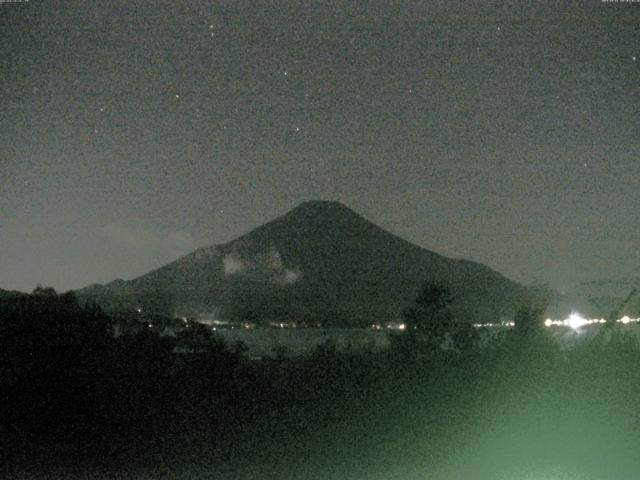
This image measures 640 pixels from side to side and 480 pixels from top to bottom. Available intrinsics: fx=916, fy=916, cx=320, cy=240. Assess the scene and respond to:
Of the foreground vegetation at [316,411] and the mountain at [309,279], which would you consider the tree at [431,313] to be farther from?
the foreground vegetation at [316,411]

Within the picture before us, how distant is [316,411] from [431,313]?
1082 cm

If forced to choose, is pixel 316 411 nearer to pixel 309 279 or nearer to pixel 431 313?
pixel 431 313

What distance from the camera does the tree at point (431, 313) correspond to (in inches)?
864

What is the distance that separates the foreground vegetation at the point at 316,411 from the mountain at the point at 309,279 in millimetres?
9864

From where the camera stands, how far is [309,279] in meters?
36.2

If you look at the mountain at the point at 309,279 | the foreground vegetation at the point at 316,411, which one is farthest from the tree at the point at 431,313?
the foreground vegetation at the point at 316,411

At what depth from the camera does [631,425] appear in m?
11.5

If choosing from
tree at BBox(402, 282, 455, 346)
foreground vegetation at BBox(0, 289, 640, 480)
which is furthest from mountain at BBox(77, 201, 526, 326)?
foreground vegetation at BBox(0, 289, 640, 480)

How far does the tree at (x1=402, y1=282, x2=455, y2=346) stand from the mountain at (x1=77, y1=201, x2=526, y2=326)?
598 mm

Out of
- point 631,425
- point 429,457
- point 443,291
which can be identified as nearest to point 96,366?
point 429,457

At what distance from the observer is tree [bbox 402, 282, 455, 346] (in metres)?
21.9

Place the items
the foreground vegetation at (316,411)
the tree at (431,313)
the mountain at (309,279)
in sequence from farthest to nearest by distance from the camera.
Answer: the mountain at (309,279), the tree at (431,313), the foreground vegetation at (316,411)

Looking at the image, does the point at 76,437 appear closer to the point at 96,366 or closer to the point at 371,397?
the point at 96,366

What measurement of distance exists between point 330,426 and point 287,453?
841 millimetres
